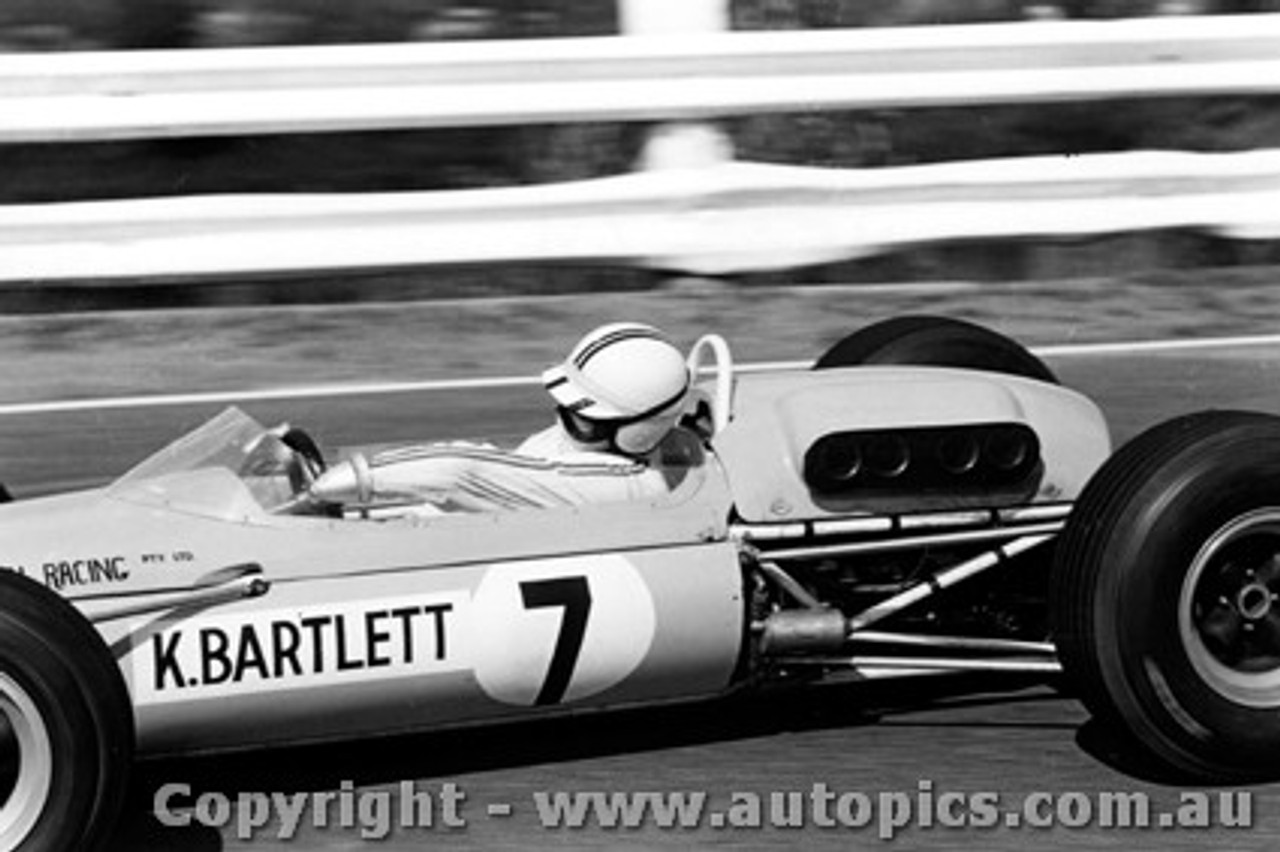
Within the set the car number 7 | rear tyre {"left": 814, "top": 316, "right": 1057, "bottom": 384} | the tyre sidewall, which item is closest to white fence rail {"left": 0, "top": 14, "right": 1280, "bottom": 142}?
rear tyre {"left": 814, "top": 316, "right": 1057, "bottom": 384}

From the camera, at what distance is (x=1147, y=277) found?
1073 centimetres

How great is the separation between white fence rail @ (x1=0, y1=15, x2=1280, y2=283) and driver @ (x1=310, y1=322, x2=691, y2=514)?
401 centimetres

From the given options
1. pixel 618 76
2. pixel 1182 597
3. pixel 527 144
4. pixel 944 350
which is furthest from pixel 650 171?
pixel 1182 597

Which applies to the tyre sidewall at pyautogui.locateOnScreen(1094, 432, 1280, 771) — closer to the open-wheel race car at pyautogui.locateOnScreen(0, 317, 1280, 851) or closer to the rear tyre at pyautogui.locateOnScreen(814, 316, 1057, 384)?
the open-wheel race car at pyautogui.locateOnScreen(0, 317, 1280, 851)

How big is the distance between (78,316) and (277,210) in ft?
2.65

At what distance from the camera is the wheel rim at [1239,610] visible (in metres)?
5.80

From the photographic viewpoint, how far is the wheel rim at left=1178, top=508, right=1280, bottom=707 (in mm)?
5801

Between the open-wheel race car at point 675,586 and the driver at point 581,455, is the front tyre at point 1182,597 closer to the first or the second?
the open-wheel race car at point 675,586

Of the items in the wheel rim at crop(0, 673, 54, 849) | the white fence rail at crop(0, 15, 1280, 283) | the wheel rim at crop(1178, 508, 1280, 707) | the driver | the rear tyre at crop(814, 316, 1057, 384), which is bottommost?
the wheel rim at crop(0, 673, 54, 849)

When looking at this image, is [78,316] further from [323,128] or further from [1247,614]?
[1247,614]

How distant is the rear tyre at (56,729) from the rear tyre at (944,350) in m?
2.54

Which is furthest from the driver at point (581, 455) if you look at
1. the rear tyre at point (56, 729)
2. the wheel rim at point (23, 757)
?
the wheel rim at point (23, 757)

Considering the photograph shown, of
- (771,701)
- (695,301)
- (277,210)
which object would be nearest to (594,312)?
(695,301)

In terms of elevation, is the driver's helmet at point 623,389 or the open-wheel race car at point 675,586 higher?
the driver's helmet at point 623,389
